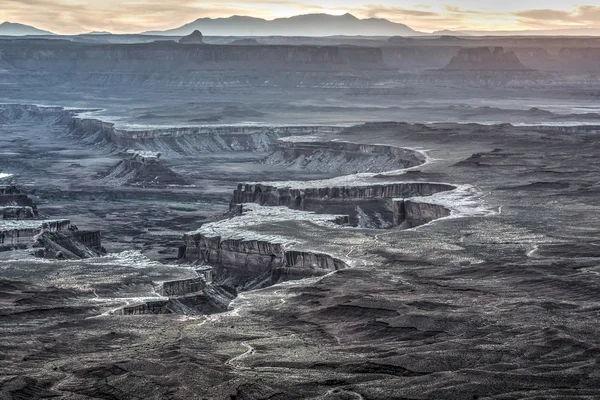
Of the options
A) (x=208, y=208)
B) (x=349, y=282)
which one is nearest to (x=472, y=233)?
(x=349, y=282)

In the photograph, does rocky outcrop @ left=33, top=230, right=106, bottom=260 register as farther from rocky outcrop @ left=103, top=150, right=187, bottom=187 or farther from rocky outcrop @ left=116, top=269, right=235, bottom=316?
rocky outcrop @ left=103, top=150, right=187, bottom=187

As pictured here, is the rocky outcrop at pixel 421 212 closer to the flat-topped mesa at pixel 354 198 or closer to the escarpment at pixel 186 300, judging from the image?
the flat-topped mesa at pixel 354 198

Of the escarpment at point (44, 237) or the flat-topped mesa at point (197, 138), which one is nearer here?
the escarpment at point (44, 237)

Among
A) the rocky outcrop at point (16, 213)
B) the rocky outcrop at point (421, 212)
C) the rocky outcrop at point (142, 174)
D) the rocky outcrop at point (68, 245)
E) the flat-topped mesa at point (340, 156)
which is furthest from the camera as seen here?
the rocky outcrop at point (142, 174)

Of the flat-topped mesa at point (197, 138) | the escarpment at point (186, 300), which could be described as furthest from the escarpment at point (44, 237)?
the flat-topped mesa at point (197, 138)

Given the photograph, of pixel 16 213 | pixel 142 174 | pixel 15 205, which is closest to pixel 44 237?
pixel 16 213

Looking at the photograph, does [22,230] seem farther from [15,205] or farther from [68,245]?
[15,205]
